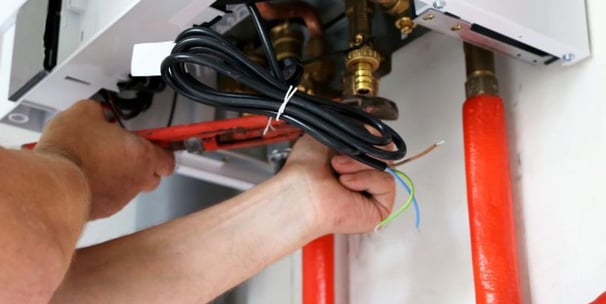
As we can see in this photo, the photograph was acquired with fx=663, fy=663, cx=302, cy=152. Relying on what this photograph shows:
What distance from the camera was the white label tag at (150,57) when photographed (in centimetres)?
60

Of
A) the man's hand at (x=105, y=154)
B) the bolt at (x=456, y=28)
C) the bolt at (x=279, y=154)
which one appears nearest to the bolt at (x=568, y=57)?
the bolt at (x=456, y=28)

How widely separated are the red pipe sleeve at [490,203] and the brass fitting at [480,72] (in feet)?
0.04

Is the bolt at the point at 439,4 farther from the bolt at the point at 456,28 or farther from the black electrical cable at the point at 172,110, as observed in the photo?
the black electrical cable at the point at 172,110

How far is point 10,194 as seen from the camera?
1.51ft

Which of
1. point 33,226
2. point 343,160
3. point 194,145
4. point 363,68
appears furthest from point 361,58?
point 33,226

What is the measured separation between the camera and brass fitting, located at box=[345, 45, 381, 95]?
2.19ft

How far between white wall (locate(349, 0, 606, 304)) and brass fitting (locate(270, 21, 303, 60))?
5.8 inches

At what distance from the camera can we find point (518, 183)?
0.70 metres

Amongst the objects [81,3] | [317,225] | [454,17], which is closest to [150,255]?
[317,225]

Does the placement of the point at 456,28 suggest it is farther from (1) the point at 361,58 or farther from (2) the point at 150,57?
(2) the point at 150,57

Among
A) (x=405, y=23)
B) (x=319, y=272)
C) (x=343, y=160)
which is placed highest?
(x=405, y=23)

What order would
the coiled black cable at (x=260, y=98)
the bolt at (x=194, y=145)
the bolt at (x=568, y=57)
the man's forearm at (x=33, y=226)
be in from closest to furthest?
1. the man's forearm at (x=33, y=226)
2. the coiled black cable at (x=260, y=98)
3. the bolt at (x=568, y=57)
4. the bolt at (x=194, y=145)

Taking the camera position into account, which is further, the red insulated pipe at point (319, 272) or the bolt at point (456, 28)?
the red insulated pipe at point (319, 272)

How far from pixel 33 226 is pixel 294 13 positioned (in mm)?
436
